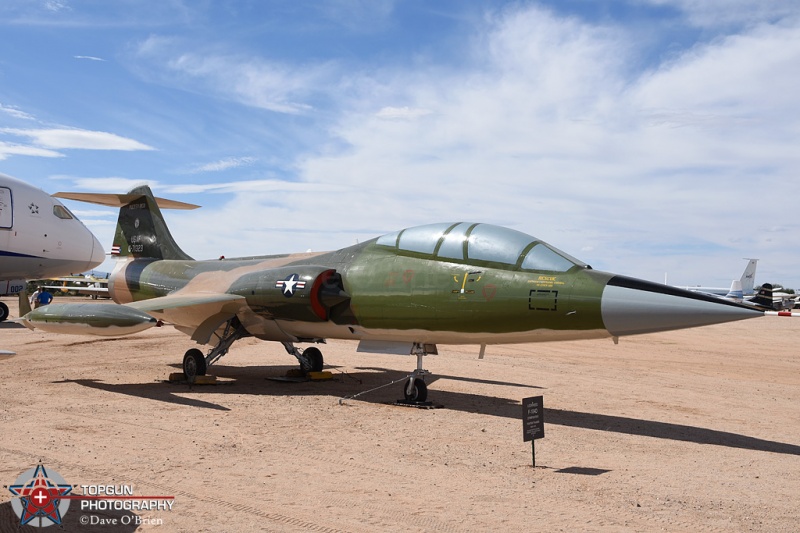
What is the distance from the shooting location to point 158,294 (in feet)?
51.1

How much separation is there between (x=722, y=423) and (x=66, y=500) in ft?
29.9

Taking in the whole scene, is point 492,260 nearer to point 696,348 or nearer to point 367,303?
point 367,303

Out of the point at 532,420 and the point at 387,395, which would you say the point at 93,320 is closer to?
the point at 387,395

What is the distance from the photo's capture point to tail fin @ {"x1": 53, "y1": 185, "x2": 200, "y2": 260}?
1711 centimetres

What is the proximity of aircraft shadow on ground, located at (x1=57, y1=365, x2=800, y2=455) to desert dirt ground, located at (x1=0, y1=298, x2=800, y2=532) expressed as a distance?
0.20 ft

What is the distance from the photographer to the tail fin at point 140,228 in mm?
17109

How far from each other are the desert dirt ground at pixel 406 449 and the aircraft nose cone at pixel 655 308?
61.1 inches

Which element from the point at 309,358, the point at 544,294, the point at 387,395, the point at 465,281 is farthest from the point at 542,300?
the point at 309,358

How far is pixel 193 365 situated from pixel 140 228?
229 inches

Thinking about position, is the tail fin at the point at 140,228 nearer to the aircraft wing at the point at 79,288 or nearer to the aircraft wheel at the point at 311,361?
the aircraft wheel at the point at 311,361

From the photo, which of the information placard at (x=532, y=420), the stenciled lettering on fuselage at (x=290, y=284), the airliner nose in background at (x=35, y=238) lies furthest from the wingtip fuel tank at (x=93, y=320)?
the airliner nose in background at (x=35, y=238)

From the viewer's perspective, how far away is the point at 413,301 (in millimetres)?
10688

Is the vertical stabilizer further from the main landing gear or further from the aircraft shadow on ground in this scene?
the main landing gear

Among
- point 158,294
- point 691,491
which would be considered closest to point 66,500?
point 691,491
